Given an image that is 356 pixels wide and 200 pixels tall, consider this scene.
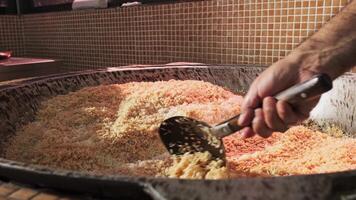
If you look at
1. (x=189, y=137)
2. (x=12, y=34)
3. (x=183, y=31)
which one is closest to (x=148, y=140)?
(x=189, y=137)

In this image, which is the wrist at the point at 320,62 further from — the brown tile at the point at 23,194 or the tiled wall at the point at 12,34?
the tiled wall at the point at 12,34

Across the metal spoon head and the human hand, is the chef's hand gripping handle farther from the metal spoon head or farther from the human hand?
the metal spoon head

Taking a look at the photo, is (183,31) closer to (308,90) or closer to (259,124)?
(259,124)

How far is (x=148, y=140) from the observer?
1.14 meters

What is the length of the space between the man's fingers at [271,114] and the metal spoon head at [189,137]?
15 cm

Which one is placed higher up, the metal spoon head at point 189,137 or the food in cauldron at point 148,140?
the metal spoon head at point 189,137

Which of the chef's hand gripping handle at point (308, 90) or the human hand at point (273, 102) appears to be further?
the human hand at point (273, 102)

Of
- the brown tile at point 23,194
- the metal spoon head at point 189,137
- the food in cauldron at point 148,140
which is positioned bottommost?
the food in cauldron at point 148,140

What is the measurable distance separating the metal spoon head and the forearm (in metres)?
0.28

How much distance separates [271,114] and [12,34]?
11.4ft

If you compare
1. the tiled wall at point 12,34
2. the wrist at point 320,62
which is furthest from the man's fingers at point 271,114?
the tiled wall at point 12,34

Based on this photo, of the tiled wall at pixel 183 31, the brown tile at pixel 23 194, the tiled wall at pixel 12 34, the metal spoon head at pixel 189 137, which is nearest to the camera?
the brown tile at pixel 23 194

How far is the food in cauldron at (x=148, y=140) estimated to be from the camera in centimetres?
94

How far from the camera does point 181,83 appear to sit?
150 centimetres
